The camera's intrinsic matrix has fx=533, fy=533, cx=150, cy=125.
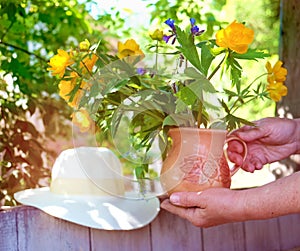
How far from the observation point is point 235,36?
3.50ft

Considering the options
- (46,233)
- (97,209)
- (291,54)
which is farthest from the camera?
(291,54)

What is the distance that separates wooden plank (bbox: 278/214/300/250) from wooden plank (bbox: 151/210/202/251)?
1.03 feet

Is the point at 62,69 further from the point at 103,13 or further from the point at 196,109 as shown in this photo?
the point at 103,13

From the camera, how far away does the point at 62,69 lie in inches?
46.4

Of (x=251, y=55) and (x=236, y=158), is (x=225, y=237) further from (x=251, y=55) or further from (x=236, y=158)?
(x=251, y=55)

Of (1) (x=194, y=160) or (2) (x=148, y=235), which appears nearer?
(1) (x=194, y=160)

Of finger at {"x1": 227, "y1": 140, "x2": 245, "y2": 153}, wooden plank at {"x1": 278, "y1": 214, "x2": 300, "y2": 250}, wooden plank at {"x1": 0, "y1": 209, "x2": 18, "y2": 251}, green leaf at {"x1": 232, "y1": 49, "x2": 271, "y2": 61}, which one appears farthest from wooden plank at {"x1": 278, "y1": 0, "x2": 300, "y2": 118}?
wooden plank at {"x1": 0, "y1": 209, "x2": 18, "y2": 251}

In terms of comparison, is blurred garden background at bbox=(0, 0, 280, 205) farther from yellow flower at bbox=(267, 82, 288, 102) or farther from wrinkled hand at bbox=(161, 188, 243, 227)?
wrinkled hand at bbox=(161, 188, 243, 227)

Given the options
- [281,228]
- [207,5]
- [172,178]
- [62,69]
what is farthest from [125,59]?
[207,5]

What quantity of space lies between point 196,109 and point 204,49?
0.13m

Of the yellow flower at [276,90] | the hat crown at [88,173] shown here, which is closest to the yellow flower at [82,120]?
the hat crown at [88,173]

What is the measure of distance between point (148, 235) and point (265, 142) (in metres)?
0.41

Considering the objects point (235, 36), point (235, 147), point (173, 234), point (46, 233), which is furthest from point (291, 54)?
point (46, 233)

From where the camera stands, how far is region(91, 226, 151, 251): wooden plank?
4.45 ft
